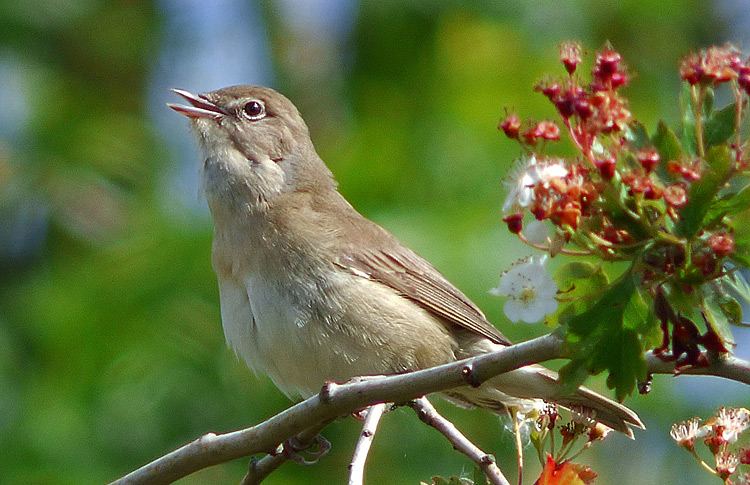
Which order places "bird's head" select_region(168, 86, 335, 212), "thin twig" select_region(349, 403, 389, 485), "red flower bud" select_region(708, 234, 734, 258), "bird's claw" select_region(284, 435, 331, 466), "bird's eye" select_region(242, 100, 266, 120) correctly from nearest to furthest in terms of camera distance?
"red flower bud" select_region(708, 234, 734, 258)
"thin twig" select_region(349, 403, 389, 485)
"bird's claw" select_region(284, 435, 331, 466)
"bird's head" select_region(168, 86, 335, 212)
"bird's eye" select_region(242, 100, 266, 120)

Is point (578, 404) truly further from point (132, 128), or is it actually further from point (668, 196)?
point (132, 128)

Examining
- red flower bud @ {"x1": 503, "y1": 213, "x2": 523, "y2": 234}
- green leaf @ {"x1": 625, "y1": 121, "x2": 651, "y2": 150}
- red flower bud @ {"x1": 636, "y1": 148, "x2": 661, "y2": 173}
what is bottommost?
red flower bud @ {"x1": 503, "y1": 213, "x2": 523, "y2": 234}

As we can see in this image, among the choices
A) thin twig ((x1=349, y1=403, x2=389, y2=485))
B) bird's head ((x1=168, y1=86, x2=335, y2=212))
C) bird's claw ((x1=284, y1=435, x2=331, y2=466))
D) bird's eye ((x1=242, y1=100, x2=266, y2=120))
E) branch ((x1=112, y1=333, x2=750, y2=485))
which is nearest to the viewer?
branch ((x1=112, y1=333, x2=750, y2=485))

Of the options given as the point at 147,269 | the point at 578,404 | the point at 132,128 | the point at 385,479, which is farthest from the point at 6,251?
the point at 578,404

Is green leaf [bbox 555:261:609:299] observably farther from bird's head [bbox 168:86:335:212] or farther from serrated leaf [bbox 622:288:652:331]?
bird's head [bbox 168:86:335:212]

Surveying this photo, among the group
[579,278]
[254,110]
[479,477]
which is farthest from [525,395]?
[579,278]

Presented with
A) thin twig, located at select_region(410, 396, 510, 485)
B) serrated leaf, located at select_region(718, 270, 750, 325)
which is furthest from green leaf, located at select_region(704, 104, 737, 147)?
thin twig, located at select_region(410, 396, 510, 485)
